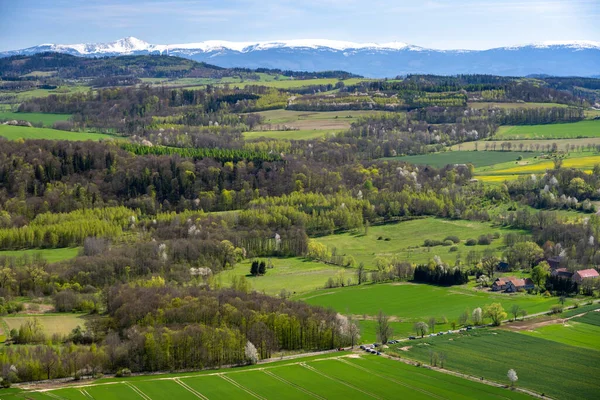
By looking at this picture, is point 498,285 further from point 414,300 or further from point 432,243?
point 432,243

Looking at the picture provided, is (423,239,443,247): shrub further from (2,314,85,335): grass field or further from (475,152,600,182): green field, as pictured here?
(2,314,85,335): grass field

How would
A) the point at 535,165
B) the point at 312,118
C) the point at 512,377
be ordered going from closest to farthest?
1. the point at 512,377
2. the point at 535,165
3. the point at 312,118

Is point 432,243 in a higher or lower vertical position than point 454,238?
lower

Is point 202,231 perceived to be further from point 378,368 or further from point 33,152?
point 378,368

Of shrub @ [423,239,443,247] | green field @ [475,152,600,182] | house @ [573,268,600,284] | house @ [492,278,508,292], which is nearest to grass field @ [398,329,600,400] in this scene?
house @ [492,278,508,292]

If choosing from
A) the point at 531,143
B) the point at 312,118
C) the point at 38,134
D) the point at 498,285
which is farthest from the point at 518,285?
the point at 312,118

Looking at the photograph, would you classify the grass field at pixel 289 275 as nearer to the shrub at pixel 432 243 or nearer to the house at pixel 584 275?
the shrub at pixel 432 243

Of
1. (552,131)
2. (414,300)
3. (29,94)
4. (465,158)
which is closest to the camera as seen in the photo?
(414,300)

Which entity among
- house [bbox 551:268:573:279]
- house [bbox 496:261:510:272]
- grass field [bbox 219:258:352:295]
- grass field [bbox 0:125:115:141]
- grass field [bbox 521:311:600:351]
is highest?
grass field [bbox 0:125:115:141]
